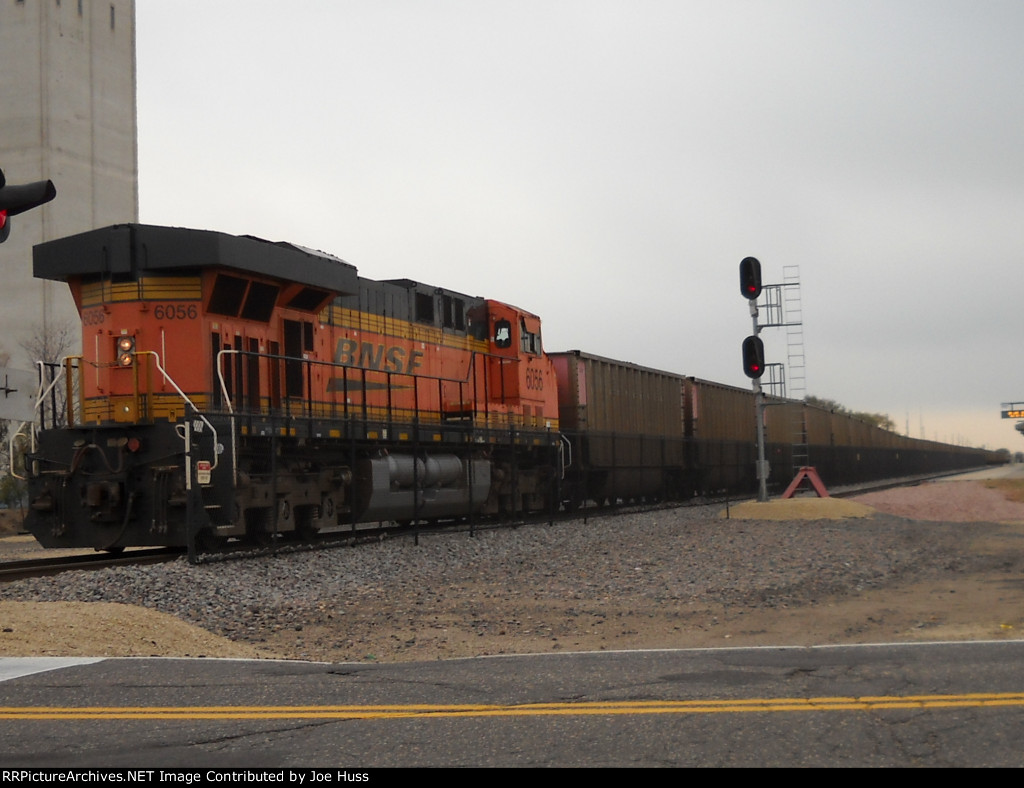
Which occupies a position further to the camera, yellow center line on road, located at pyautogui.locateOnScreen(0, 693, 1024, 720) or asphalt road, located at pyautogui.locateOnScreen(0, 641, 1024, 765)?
yellow center line on road, located at pyautogui.locateOnScreen(0, 693, 1024, 720)

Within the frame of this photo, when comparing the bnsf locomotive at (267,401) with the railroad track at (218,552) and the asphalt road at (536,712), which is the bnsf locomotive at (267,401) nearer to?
the railroad track at (218,552)

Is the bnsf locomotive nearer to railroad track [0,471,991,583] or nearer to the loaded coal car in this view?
railroad track [0,471,991,583]

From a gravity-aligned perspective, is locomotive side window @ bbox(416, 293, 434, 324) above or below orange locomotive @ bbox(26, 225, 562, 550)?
above

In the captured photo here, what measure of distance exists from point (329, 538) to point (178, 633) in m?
7.28

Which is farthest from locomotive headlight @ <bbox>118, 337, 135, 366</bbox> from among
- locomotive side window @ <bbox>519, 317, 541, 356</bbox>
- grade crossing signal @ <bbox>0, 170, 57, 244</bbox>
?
locomotive side window @ <bbox>519, 317, 541, 356</bbox>

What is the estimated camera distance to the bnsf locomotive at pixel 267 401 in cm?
1412

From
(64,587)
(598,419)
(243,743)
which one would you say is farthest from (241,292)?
(598,419)

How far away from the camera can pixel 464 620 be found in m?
11.0

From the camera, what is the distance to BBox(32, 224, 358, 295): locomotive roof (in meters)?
14.7

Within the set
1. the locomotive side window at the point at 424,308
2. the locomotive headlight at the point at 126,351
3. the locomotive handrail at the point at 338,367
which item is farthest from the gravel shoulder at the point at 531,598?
the locomotive side window at the point at 424,308

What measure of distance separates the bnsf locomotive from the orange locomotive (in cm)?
3

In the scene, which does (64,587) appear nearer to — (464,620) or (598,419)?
(464,620)

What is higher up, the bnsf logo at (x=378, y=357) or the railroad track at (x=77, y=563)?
the bnsf logo at (x=378, y=357)

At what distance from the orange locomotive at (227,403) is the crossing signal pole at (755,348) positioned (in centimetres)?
757
